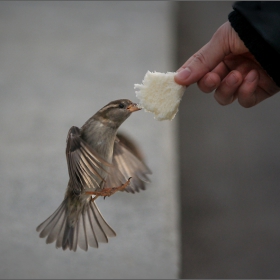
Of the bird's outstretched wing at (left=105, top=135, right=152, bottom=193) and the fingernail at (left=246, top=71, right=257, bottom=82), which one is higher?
the fingernail at (left=246, top=71, right=257, bottom=82)

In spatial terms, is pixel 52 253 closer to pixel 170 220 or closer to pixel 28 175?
pixel 28 175

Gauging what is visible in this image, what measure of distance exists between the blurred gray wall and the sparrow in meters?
0.65

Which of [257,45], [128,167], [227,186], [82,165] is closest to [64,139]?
[128,167]

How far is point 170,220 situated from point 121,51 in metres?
1.11

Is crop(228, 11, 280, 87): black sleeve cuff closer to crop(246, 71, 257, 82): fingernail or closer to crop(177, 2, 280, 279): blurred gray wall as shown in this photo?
crop(246, 71, 257, 82): fingernail

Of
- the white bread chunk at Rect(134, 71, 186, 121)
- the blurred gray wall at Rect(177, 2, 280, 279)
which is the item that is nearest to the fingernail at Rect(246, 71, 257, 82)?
the white bread chunk at Rect(134, 71, 186, 121)

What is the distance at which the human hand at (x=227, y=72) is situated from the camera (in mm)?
1051

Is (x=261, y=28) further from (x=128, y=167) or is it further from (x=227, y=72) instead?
(x=128, y=167)

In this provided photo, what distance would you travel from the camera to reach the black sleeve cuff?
0.94 metres

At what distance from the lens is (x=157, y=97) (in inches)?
35.9

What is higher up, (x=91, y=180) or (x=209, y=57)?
(x=209, y=57)

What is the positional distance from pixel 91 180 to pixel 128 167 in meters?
0.13

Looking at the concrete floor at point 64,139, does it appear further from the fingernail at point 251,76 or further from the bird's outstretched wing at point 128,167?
the fingernail at point 251,76

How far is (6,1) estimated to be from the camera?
6.07 feet
